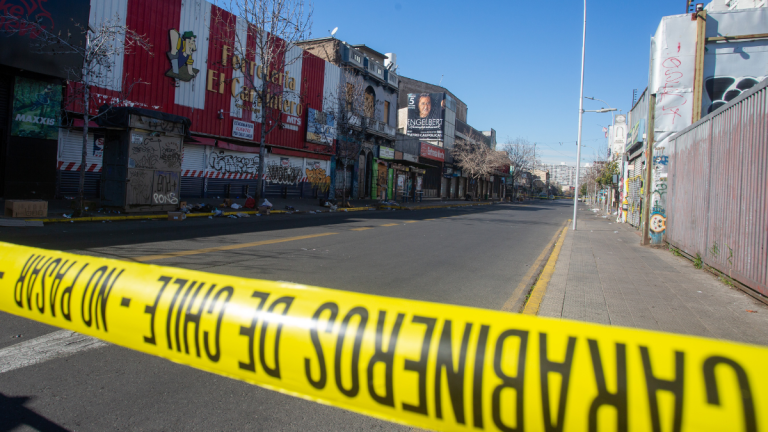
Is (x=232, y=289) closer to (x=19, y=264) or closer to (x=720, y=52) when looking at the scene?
(x=19, y=264)

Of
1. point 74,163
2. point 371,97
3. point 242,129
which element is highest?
point 371,97

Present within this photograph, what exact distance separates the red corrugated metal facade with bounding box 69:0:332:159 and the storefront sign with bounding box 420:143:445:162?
1805 centimetres

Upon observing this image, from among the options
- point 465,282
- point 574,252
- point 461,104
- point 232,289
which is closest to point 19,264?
point 232,289

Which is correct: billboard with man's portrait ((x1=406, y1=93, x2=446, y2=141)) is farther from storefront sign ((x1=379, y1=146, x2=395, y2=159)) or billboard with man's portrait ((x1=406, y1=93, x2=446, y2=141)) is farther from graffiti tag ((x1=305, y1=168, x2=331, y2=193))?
graffiti tag ((x1=305, y1=168, x2=331, y2=193))

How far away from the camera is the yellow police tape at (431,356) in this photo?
3.33 feet

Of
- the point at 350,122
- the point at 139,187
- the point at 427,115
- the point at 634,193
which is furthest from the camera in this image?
the point at 427,115

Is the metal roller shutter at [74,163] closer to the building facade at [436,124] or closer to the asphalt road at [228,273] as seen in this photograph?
the asphalt road at [228,273]

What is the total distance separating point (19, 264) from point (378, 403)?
1.78m

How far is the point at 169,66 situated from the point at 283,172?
29.8 ft

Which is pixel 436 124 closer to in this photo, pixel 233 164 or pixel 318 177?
pixel 318 177

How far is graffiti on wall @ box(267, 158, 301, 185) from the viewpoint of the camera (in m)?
26.5

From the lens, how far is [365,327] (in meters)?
1.32

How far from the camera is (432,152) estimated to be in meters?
44.2

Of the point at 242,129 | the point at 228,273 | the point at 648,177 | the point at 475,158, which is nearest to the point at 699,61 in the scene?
the point at 648,177
